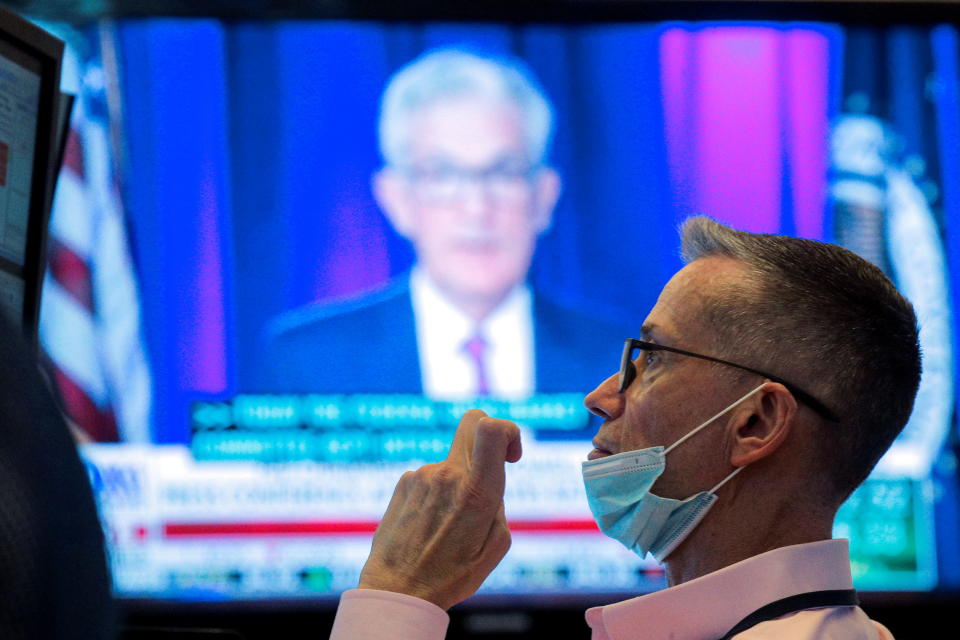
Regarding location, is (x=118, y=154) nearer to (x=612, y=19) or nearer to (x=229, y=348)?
(x=229, y=348)

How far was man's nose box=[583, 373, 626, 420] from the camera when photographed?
1.56 m

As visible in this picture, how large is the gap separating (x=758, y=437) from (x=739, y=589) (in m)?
0.20

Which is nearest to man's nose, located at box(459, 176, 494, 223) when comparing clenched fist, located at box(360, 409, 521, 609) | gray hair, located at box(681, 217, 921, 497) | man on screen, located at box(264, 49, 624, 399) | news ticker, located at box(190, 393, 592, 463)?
man on screen, located at box(264, 49, 624, 399)

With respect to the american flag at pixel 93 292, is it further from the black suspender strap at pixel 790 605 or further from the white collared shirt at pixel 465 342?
the black suspender strap at pixel 790 605

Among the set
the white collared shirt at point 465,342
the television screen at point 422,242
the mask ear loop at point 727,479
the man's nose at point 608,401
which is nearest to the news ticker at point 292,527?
the television screen at point 422,242

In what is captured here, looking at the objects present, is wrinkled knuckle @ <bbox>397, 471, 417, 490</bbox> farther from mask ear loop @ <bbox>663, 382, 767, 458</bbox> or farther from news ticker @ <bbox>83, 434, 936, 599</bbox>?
news ticker @ <bbox>83, 434, 936, 599</bbox>

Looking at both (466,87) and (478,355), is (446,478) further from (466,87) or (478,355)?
(466,87)

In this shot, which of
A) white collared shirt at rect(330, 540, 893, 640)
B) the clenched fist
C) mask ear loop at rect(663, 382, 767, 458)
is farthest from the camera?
mask ear loop at rect(663, 382, 767, 458)

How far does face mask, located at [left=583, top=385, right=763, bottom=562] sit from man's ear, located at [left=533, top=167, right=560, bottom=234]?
4.66 feet

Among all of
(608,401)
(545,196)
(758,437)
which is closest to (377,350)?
(545,196)

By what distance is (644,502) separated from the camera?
1481mm

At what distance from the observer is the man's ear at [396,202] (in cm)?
286

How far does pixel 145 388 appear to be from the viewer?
277cm

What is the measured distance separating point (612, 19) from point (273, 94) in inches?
37.9
